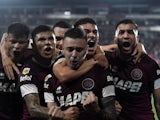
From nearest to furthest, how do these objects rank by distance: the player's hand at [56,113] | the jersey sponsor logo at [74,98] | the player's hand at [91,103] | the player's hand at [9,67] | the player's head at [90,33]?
1. the player's hand at [91,103]
2. the player's hand at [56,113]
3. the jersey sponsor logo at [74,98]
4. the player's head at [90,33]
5. the player's hand at [9,67]

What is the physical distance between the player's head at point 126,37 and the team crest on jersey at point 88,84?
874 mm

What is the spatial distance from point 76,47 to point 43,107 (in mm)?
659

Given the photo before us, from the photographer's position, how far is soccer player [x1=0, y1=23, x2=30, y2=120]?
3689mm

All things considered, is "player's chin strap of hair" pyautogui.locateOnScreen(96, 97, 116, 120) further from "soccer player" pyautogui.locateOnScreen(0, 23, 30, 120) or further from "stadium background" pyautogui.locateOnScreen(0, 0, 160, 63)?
"stadium background" pyautogui.locateOnScreen(0, 0, 160, 63)

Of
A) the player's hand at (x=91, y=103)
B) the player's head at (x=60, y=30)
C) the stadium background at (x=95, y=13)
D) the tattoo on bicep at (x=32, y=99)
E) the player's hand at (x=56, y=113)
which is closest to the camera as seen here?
the player's hand at (x=91, y=103)

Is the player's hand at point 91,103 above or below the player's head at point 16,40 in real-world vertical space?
below

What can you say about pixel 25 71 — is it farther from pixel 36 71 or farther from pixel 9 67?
pixel 9 67

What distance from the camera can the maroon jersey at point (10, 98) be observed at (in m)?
3.72

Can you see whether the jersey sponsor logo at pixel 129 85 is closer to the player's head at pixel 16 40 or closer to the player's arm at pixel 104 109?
the player's arm at pixel 104 109

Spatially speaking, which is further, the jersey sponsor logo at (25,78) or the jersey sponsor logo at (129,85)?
the jersey sponsor logo at (129,85)

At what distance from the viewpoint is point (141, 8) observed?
1044 inches

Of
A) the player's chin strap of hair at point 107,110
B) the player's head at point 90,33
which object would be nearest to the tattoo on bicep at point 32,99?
the player's chin strap of hair at point 107,110

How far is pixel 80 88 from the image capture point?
120 inches

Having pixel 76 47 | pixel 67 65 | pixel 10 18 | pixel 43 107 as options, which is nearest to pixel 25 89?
pixel 43 107
